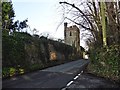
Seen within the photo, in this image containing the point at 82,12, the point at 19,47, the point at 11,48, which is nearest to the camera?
the point at 11,48

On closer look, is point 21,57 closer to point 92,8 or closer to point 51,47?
point 92,8

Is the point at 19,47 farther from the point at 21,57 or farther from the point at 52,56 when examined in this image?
the point at 52,56

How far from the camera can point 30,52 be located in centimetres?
3005

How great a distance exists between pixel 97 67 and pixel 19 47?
8.75 meters

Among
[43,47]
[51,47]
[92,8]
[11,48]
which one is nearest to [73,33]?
[51,47]

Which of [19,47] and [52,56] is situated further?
[52,56]

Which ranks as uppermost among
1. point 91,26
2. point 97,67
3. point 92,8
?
point 92,8

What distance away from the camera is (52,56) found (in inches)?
1706

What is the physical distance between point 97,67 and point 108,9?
→ 16.9 feet

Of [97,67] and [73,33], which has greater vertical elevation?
[73,33]

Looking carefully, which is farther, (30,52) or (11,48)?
(30,52)

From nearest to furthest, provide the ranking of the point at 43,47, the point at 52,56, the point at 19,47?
the point at 19,47
the point at 43,47
the point at 52,56

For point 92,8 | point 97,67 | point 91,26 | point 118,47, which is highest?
point 92,8

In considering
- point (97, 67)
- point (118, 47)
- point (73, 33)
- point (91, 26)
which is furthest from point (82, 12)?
point (73, 33)
